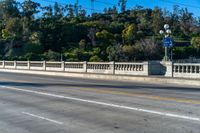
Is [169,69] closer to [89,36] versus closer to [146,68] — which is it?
[146,68]

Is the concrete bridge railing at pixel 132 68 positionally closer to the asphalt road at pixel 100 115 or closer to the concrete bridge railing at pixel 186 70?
the concrete bridge railing at pixel 186 70

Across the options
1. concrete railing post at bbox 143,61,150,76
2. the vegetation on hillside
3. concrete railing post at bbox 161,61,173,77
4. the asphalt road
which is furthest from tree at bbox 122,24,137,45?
the asphalt road

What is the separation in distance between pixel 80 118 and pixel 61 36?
97.8 meters

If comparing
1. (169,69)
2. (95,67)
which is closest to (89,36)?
(95,67)

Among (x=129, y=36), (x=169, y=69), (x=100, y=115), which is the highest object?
(x=129, y=36)

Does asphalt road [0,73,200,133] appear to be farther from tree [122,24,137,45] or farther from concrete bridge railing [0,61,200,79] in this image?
tree [122,24,137,45]

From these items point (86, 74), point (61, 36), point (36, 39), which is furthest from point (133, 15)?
point (86, 74)

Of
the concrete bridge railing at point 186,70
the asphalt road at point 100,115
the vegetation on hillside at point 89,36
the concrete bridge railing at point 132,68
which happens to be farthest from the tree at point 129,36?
the asphalt road at point 100,115

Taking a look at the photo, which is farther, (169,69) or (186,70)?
(169,69)

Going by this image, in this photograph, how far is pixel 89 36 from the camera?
10712 centimetres

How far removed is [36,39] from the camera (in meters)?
98.6

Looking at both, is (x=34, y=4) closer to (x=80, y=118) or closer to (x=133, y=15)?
(x=133, y=15)

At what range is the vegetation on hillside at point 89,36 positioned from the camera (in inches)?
3406

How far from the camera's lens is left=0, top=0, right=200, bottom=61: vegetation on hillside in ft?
284
